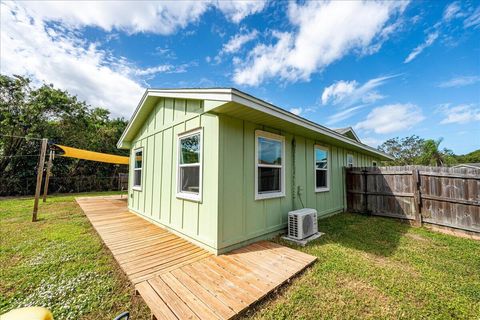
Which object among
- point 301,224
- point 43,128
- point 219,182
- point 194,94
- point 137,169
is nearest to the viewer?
point 219,182

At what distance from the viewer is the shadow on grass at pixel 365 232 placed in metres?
3.88

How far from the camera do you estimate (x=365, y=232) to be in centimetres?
480

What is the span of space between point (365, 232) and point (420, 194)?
7.71ft

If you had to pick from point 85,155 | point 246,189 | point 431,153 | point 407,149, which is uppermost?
point 407,149

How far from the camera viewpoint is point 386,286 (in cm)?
250

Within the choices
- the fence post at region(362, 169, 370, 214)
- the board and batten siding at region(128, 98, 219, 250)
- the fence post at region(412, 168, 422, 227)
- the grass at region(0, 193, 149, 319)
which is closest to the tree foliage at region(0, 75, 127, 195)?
the board and batten siding at region(128, 98, 219, 250)

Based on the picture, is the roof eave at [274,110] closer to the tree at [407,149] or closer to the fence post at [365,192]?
the fence post at [365,192]

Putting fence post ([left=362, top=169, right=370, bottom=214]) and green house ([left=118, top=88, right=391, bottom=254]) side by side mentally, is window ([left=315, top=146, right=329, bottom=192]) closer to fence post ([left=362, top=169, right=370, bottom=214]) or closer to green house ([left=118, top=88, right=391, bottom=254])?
green house ([left=118, top=88, right=391, bottom=254])

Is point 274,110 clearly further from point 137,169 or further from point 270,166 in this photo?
point 137,169

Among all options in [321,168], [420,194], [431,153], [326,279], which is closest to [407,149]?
[431,153]

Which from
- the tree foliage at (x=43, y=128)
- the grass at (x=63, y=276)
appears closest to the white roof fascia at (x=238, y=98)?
the grass at (x=63, y=276)

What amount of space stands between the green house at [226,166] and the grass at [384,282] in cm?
116

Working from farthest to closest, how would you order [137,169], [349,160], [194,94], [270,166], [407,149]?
[407,149] → [349,160] → [137,169] → [270,166] → [194,94]

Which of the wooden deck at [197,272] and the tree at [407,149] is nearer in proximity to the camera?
the wooden deck at [197,272]
